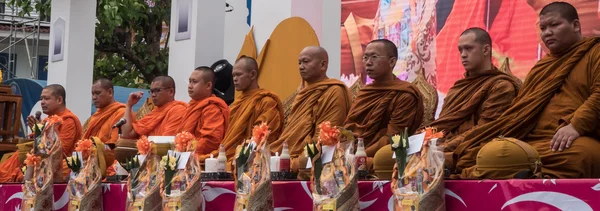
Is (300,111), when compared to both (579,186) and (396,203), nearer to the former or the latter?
(396,203)

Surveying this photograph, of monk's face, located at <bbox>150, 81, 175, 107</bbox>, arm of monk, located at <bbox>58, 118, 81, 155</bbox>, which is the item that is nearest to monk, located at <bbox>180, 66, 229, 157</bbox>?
monk's face, located at <bbox>150, 81, 175, 107</bbox>

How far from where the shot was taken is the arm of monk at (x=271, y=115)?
21.8 feet

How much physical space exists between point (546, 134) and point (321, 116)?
5.88 ft

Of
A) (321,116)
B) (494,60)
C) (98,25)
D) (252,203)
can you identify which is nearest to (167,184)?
(252,203)

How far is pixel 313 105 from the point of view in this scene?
6.21m

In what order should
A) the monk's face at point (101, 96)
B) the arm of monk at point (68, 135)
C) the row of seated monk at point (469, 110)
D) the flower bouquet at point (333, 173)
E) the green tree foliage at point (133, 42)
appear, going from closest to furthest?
the flower bouquet at point (333, 173), the row of seated monk at point (469, 110), the arm of monk at point (68, 135), the monk's face at point (101, 96), the green tree foliage at point (133, 42)

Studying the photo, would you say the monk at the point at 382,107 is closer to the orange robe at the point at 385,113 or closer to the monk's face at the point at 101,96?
the orange robe at the point at 385,113

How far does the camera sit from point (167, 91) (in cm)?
794

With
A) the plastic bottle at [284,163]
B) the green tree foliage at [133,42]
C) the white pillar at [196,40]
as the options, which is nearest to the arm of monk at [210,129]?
the plastic bottle at [284,163]

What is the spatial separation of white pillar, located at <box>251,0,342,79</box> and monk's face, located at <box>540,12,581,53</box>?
Result: 3358mm

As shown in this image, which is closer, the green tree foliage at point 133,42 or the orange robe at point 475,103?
the orange robe at point 475,103

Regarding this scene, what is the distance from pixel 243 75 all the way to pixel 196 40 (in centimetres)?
224

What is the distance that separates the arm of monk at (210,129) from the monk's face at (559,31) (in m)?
2.92

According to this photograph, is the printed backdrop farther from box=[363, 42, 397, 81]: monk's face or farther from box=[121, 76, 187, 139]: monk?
box=[121, 76, 187, 139]: monk
